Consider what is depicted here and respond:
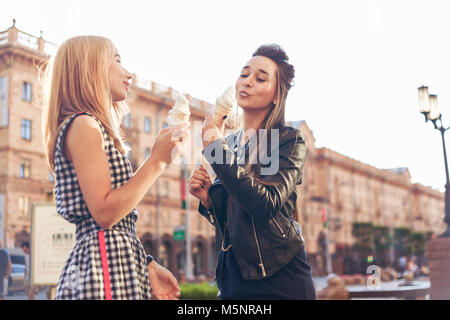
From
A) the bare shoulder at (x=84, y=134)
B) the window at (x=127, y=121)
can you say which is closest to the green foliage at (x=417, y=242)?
the window at (x=127, y=121)

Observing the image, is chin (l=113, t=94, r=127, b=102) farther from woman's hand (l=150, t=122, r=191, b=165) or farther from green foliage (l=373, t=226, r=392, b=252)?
green foliage (l=373, t=226, r=392, b=252)

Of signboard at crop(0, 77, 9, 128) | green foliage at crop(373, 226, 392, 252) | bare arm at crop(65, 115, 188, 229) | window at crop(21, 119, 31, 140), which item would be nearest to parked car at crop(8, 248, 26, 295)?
window at crop(21, 119, 31, 140)

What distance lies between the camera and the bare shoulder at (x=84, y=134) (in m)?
1.86

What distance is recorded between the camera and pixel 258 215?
76.4 inches

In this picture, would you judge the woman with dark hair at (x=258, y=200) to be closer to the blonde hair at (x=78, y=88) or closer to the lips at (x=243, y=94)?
the lips at (x=243, y=94)

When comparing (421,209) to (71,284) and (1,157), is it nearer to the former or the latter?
(1,157)

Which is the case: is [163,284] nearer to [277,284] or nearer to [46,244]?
[277,284]

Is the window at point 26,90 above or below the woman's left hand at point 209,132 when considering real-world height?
above

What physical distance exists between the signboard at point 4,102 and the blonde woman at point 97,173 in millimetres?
33427

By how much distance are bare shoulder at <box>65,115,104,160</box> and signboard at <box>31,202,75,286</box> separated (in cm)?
739

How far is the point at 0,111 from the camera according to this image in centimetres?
3362

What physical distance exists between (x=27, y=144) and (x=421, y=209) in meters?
87.1

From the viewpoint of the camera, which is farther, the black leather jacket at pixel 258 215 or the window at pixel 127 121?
the window at pixel 127 121
